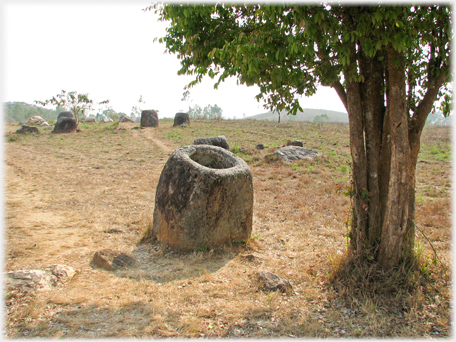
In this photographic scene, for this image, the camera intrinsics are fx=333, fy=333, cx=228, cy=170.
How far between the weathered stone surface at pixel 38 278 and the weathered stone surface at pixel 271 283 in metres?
2.66

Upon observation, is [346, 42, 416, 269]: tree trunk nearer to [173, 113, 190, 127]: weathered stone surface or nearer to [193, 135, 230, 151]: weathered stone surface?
[193, 135, 230, 151]: weathered stone surface

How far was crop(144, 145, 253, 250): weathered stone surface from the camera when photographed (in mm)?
5512

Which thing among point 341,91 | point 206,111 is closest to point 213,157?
point 341,91

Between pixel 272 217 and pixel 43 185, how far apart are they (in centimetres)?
763

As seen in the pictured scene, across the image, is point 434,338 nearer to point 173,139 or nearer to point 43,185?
point 43,185

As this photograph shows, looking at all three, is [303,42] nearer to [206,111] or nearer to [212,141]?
[212,141]

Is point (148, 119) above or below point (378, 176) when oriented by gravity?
above

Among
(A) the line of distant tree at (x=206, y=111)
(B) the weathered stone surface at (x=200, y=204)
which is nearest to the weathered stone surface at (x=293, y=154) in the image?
(B) the weathered stone surface at (x=200, y=204)

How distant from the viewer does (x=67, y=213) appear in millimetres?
7961

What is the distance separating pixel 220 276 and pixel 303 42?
3408 mm

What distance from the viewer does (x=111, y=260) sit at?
521cm

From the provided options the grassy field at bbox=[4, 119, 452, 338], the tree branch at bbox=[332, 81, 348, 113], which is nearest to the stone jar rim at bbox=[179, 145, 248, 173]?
the grassy field at bbox=[4, 119, 452, 338]

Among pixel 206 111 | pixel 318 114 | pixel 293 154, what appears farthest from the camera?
pixel 318 114

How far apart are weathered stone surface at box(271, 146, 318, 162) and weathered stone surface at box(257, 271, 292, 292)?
1077 centimetres
